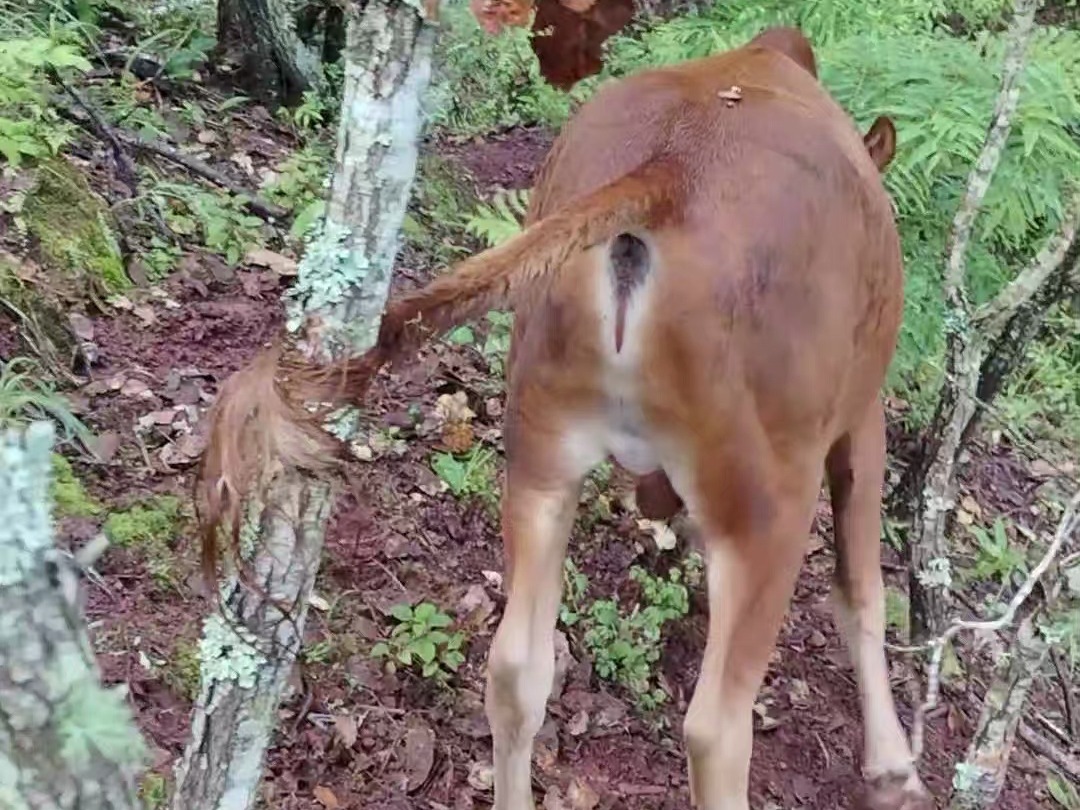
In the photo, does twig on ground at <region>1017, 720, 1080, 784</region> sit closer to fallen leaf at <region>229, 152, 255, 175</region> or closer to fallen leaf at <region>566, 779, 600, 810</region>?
fallen leaf at <region>566, 779, 600, 810</region>

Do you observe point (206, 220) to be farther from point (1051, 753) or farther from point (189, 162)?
point (1051, 753)

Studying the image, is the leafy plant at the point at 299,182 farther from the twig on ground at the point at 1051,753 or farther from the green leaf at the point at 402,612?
the twig on ground at the point at 1051,753

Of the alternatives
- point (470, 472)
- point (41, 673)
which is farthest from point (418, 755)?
point (41, 673)

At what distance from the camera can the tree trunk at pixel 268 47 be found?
21.3 feet

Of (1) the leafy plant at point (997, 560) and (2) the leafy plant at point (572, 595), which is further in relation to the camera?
(1) the leafy plant at point (997, 560)

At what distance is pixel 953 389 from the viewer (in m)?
3.89

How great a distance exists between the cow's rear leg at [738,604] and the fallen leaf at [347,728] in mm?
917

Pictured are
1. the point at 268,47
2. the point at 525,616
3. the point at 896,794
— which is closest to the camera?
the point at 525,616

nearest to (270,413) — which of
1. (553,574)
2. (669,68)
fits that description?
(553,574)

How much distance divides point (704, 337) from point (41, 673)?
63.6 inches

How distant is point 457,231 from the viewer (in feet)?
19.5

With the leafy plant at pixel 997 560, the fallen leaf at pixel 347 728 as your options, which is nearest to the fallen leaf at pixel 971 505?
the leafy plant at pixel 997 560

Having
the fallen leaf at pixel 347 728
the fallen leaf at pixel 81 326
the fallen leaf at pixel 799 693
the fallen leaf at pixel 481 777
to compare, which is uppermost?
the fallen leaf at pixel 81 326

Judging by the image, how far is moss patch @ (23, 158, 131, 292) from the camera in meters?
4.58
